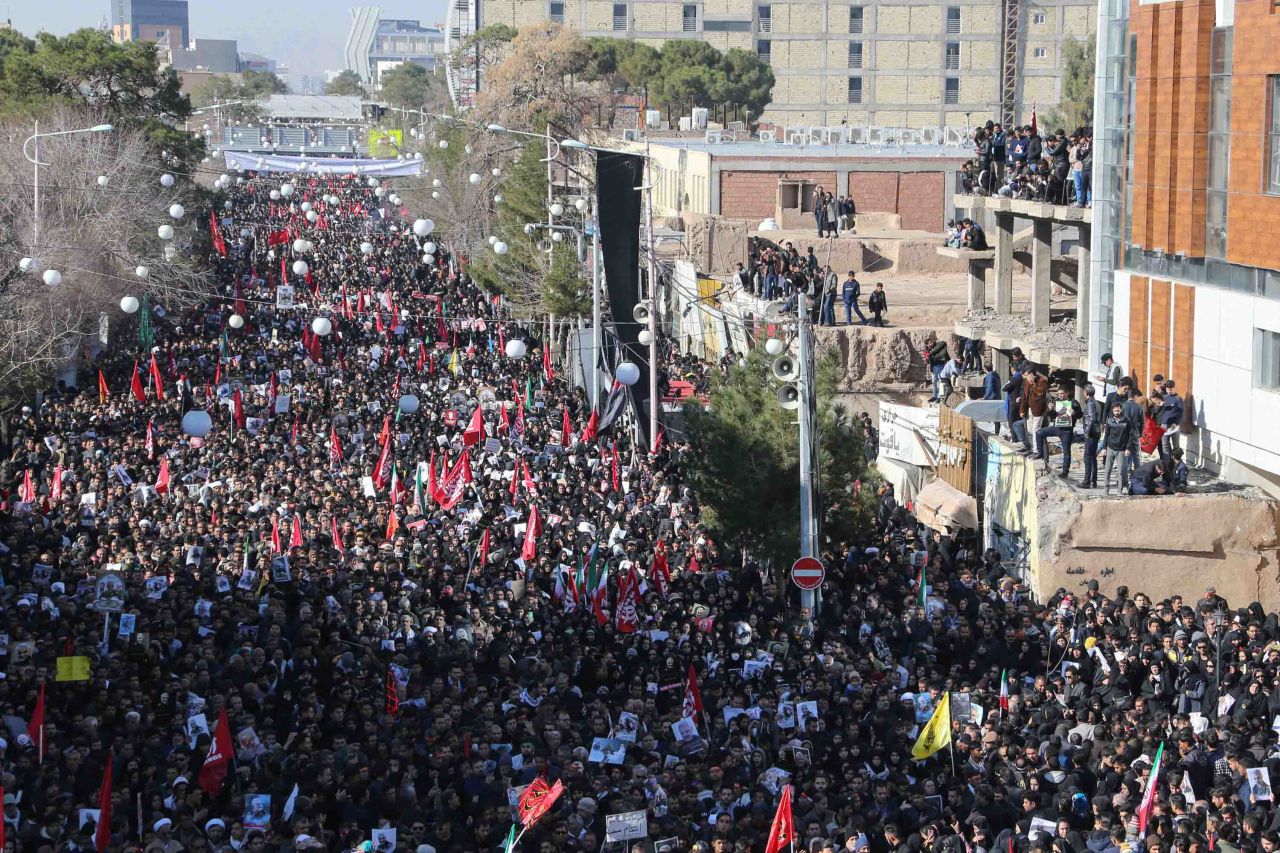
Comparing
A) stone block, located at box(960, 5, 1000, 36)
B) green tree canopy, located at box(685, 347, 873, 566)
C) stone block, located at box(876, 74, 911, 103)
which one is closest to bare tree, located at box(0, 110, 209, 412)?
green tree canopy, located at box(685, 347, 873, 566)

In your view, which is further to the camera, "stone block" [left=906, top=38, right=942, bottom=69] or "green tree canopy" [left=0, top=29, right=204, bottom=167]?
"stone block" [left=906, top=38, right=942, bottom=69]

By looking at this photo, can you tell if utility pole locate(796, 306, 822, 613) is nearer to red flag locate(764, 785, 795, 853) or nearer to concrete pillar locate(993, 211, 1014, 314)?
red flag locate(764, 785, 795, 853)

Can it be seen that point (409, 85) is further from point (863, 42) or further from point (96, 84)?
point (96, 84)

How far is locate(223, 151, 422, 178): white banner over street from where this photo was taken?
264 ft

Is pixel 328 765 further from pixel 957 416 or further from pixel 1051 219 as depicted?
pixel 1051 219

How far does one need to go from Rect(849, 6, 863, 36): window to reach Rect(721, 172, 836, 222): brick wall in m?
48.6

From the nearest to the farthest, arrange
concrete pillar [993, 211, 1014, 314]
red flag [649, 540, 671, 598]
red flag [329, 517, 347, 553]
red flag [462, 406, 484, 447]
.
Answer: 1. red flag [649, 540, 671, 598]
2. red flag [329, 517, 347, 553]
3. red flag [462, 406, 484, 447]
4. concrete pillar [993, 211, 1014, 314]

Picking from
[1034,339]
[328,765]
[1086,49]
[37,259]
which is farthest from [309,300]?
[1086,49]

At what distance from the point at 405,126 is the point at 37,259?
246 ft

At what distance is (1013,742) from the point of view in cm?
1419

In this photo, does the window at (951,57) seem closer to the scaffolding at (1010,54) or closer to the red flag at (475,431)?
the scaffolding at (1010,54)

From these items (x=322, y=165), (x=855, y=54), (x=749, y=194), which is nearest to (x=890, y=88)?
(x=855, y=54)

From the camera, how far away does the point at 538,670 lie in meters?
16.1

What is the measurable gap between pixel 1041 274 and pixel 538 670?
14.7m
